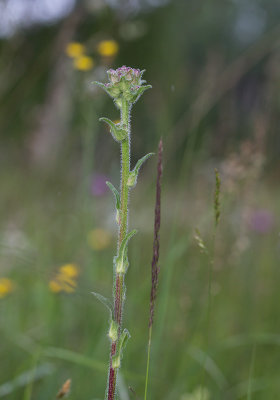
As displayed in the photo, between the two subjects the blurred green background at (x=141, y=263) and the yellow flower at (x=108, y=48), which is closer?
the blurred green background at (x=141, y=263)

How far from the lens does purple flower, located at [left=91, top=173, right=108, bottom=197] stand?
3.46 m

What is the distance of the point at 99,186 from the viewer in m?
3.54

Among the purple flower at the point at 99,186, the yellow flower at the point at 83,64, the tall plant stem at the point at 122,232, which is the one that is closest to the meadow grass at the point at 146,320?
the tall plant stem at the point at 122,232

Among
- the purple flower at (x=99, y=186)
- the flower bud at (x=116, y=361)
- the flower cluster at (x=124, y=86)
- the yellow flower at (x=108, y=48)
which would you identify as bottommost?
the flower bud at (x=116, y=361)

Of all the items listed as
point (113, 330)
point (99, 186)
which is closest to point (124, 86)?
point (113, 330)

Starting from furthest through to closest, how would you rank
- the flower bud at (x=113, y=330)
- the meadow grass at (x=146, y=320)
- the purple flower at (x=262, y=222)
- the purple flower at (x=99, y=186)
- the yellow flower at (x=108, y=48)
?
the purple flower at (x=99, y=186), the purple flower at (x=262, y=222), the yellow flower at (x=108, y=48), the meadow grass at (x=146, y=320), the flower bud at (x=113, y=330)

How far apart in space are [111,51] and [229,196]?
31.1 inches

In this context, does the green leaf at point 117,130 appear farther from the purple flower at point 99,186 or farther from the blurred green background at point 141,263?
the purple flower at point 99,186

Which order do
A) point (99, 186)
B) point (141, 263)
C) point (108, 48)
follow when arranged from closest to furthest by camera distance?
1. point (108, 48)
2. point (141, 263)
3. point (99, 186)

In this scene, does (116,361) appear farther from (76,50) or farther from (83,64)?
(76,50)

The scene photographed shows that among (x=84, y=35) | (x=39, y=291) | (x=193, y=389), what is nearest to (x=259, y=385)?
(x=193, y=389)

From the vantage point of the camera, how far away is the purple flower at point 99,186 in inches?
136

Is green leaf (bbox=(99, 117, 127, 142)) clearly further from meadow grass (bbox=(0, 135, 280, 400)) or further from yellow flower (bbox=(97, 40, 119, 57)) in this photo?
yellow flower (bbox=(97, 40, 119, 57))

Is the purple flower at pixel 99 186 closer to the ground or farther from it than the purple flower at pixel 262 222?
farther from it
